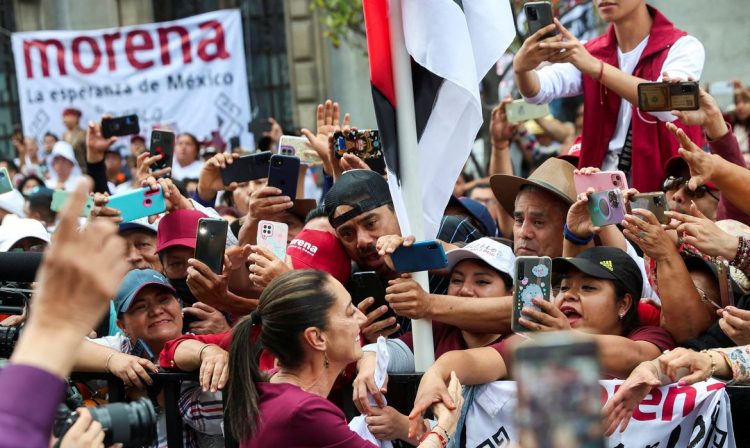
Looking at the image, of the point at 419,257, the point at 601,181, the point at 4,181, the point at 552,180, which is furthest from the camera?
the point at 4,181

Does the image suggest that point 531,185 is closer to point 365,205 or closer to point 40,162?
point 365,205

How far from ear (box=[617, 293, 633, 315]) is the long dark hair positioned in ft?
3.95

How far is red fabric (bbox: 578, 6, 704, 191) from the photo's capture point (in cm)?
548

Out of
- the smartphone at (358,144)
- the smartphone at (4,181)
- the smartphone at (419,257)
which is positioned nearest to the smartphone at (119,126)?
the smartphone at (4,181)

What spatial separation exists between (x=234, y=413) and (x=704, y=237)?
181 cm

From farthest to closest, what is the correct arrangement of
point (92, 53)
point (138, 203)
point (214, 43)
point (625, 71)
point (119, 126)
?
1. point (92, 53)
2. point (214, 43)
3. point (119, 126)
4. point (625, 71)
5. point (138, 203)

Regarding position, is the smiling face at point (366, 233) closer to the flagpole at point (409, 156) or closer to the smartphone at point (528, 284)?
the flagpole at point (409, 156)

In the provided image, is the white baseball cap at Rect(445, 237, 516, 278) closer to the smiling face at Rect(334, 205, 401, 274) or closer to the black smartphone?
the smiling face at Rect(334, 205, 401, 274)

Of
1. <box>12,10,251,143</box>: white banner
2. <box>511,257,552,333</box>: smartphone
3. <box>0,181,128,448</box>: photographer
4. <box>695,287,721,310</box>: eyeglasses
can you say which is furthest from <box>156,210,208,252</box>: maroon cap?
<box>12,10,251,143</box>: white banner

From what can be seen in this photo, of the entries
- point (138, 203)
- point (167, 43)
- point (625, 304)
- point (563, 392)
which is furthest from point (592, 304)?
point (167, 43)

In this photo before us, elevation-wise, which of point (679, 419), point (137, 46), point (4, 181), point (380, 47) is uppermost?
point (380, 47)

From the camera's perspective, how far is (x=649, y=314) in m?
4.48

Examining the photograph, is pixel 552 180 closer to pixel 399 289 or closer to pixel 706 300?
pixel 706 300

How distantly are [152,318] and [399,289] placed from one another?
52.1 inches
